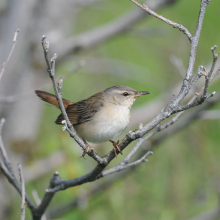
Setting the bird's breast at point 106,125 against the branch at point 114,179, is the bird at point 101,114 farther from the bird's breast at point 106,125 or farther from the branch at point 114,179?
the branch at point 114,179

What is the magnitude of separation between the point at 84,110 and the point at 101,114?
0.74 feet

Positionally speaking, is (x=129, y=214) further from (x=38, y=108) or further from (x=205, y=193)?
(x=38, y=108)

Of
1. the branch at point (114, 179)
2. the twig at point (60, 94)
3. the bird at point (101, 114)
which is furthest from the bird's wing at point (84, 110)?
the twig at point (60, 94)

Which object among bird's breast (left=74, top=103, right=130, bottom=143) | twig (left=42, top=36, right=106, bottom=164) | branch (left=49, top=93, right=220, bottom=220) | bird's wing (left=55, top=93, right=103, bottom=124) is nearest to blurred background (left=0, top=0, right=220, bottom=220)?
branch (left=49, top=93, right=220, bottom=220)

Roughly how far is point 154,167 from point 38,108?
210 cm

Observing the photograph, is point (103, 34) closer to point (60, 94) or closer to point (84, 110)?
point (84, 110)

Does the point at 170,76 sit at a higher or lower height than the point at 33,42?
lower

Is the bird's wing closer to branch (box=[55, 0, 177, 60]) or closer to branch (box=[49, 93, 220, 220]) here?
branch (box=[49, 93, 220, 220])

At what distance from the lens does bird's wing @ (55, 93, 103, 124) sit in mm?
3416

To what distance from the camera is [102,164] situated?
222 centimetres

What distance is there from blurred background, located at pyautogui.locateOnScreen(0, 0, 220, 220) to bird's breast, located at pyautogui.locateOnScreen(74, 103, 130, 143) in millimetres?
506

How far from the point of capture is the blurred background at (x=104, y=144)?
12.4ft

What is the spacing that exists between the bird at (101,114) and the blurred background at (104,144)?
359mm

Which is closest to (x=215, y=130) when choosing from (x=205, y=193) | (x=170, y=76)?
(x=205, y=193)
